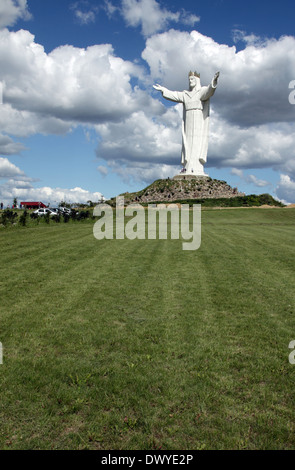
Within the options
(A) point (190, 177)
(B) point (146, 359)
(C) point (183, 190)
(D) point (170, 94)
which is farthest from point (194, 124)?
(B) point (146, 359)

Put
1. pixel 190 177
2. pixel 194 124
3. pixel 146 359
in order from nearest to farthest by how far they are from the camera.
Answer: pixel 146 359, pixel 190 177, pixel 194 124

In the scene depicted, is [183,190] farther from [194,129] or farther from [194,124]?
[194,124]

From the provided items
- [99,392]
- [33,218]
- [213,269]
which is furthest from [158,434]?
[33,218]

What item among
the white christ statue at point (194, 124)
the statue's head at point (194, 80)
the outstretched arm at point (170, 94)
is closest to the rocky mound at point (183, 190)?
the white christ statue at point (194, 124)

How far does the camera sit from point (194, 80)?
207 feet

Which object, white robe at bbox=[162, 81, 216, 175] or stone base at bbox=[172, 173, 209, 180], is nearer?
white robe at bbox=[162, 81, 216, 175]

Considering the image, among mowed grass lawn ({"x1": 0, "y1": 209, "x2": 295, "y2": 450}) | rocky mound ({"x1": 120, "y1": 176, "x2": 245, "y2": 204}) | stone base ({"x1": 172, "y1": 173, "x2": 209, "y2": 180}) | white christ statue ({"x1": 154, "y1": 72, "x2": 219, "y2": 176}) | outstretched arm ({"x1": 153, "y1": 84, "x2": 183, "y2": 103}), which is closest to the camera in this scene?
mowed grass lawn ({"x1": 0, "y1": 209, "x2": 295, "y2": 450})

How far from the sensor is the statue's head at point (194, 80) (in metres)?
62.9

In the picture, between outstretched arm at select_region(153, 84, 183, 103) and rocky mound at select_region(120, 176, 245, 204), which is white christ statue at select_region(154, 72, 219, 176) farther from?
rocky mound at select_region(120, 176, 245, 204)

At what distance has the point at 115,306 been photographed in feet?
25.1

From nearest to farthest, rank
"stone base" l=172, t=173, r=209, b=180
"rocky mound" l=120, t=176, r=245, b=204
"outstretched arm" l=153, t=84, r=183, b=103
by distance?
"rocky mound" l=120, t=176, r=245, b=204, "outstretched arm" l=153, t=84, r=183, b=103, "stone base" l=172, t=173, r=209, b=180

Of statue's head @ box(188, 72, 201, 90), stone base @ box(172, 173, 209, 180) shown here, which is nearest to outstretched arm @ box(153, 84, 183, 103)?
statue's head @ box(188, 72, 201, 90)

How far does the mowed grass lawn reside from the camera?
372 centimetres

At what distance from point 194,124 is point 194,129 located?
3.11 ft
